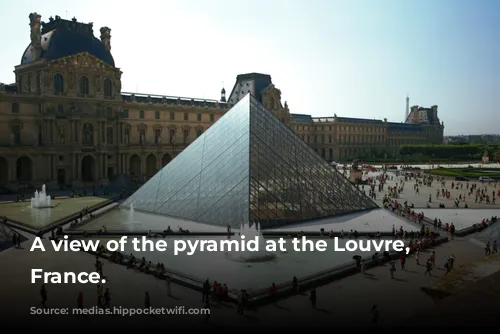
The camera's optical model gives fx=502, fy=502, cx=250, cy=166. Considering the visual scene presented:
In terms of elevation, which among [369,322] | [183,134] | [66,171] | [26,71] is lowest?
[369,322]

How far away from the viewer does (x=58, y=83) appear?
3472 centimetres

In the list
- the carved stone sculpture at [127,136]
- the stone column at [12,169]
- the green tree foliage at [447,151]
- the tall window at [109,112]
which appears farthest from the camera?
the green tree foliage at [447,151]

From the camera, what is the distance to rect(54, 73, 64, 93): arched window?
1359 inches

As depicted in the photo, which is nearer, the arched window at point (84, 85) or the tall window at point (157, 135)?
the arched window at point (84, 85)

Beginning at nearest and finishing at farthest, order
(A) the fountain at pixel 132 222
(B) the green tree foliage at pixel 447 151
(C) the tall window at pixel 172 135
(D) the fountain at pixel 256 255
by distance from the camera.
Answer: (D) the fountain at pixel 256 255
(A) the fountain at pixel 132 222
(C) the tall window at pixel 172 135
(B) the green tree foliage at pixel 447 151

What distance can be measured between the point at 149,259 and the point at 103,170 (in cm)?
2421

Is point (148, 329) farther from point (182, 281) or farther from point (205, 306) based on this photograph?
point (182, 281)

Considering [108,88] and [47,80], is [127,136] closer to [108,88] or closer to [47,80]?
[108,88]

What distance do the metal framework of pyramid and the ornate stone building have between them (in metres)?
13.0

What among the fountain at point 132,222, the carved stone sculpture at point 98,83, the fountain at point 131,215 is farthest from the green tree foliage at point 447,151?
the fountain at point 132,222

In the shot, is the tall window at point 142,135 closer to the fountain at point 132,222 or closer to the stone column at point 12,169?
the stone column at point 12,169

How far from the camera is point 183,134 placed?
45.3 meters

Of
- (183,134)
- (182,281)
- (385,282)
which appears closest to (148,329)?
(182,281)

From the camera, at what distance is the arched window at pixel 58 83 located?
113 feet
